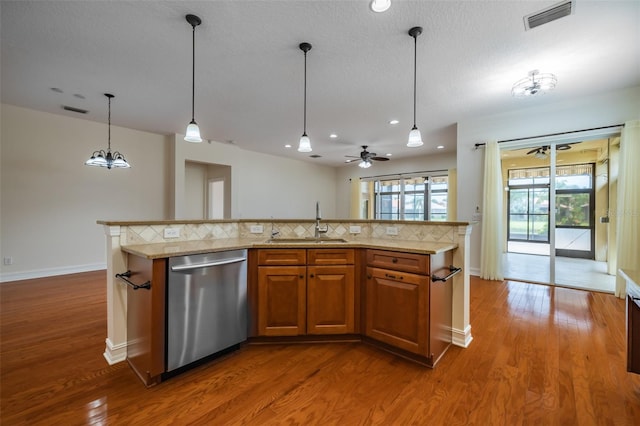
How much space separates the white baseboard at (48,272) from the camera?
4.30 metres

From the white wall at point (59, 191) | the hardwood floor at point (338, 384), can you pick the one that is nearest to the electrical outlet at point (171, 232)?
the hardwood floor at point (338, 384)

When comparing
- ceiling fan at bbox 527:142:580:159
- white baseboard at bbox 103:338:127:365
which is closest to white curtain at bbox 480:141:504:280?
ceiling fan at bbox 527:142:580:159

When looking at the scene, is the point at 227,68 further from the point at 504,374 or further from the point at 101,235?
the point at 101,235

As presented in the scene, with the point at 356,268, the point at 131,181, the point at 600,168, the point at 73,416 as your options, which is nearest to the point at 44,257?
the point at 131,181

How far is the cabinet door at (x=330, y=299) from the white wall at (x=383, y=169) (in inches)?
239

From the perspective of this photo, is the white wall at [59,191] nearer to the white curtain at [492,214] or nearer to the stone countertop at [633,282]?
the white curtain at [492,214]

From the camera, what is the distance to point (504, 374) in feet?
6.46

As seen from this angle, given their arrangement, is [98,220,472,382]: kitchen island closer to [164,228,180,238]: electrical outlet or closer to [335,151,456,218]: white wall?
[164,228,180,238]: electrical outlet

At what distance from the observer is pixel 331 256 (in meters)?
2.36

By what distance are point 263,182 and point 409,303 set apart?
658cm

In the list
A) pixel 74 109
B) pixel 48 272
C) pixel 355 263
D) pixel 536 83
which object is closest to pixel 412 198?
pixel 536 83

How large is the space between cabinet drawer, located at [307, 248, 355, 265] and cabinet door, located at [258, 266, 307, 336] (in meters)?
0.13

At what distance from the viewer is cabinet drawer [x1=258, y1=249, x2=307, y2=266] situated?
2324mm

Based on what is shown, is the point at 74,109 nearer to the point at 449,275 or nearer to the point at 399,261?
the point at 399,261
